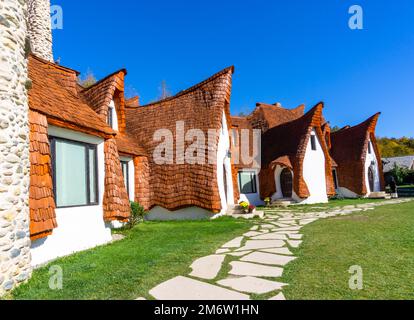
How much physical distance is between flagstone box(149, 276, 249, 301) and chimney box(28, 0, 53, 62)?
76.8 feet

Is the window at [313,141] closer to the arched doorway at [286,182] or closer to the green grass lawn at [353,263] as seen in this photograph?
the arched doorway at [286,182]

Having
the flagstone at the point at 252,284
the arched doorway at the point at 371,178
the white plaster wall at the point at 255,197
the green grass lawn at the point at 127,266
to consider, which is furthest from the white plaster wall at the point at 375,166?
the flagstone at the point at 252,284

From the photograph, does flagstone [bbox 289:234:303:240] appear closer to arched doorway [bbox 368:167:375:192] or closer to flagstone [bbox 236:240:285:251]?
flagstone [bbox 236:240:285:251]

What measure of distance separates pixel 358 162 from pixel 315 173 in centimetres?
622

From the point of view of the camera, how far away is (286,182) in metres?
20.1

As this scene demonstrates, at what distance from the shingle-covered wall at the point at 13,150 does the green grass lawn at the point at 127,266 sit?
408mm

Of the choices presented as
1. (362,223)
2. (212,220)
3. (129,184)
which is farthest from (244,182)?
(362,223)

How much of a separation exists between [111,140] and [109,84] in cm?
324

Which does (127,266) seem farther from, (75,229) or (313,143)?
(313,143)

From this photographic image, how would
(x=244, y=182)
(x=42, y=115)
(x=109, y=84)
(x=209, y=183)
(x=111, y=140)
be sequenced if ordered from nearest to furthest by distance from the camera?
(x=42, y=115) → (x=111, y=140) → (x=109, y=84) → (x=209, y=183) → (x=244, y=182)

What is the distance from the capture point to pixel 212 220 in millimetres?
11922

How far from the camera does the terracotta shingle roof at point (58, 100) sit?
6341 millimetres
